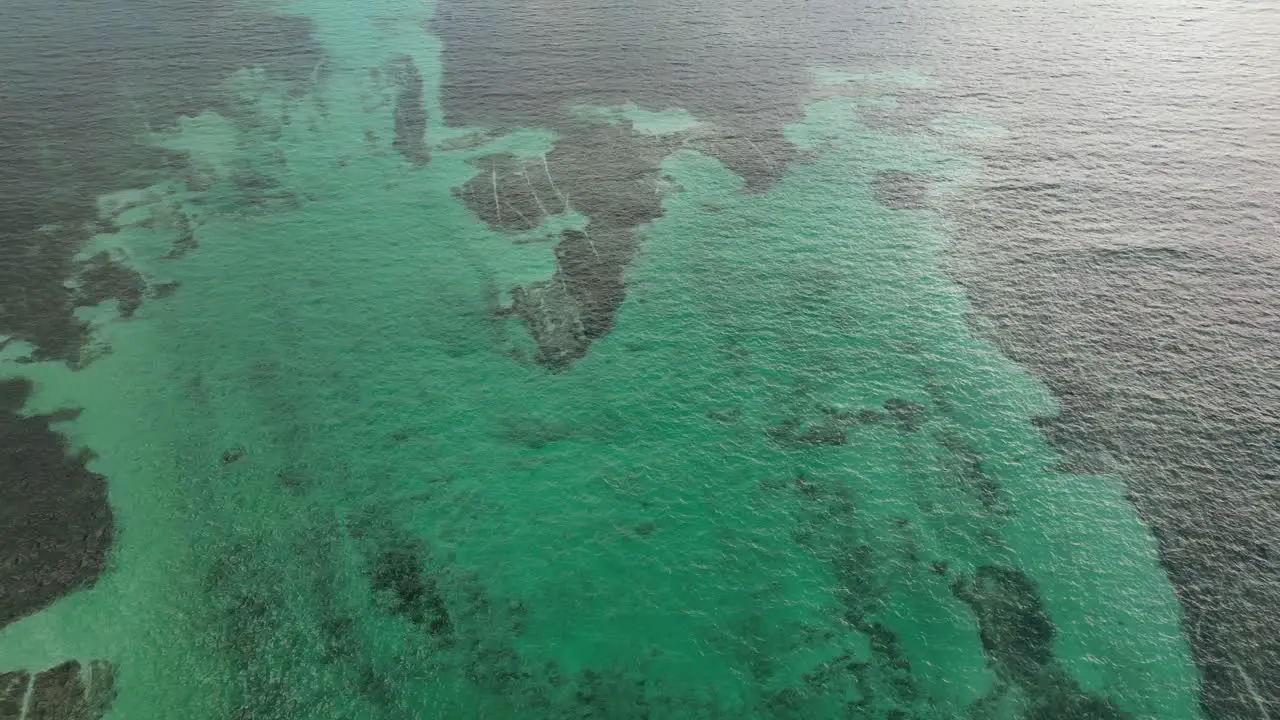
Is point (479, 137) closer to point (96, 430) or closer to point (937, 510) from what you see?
point (96, 430)

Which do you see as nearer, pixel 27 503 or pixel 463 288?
pixel 27 503

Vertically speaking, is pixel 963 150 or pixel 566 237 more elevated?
pixel 963 150

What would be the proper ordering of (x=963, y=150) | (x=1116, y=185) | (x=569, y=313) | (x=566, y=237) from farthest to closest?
(x=963, y=150) → (x=1116, y=185) → (x=566, y=237) → (x=569, y=313)

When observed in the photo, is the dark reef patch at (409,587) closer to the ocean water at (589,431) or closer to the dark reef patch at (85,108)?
the ocean water at (589,431)

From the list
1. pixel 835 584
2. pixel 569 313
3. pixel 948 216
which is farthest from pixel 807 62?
pixel 835 584

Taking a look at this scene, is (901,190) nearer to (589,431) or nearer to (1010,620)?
(589,431)

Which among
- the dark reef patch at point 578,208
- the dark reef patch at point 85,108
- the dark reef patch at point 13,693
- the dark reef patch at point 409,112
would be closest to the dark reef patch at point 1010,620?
the dark reef patch at point 578,208

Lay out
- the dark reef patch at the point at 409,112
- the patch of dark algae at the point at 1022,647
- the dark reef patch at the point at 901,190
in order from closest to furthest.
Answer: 1. the patch of dark algae at the point at 1022,647
2. the dark reef patch at the point at 901,190
3. the dark reef patch at the point at 409,112

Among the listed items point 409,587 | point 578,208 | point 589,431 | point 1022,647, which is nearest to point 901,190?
point 578,208
